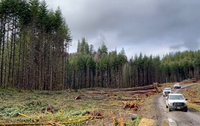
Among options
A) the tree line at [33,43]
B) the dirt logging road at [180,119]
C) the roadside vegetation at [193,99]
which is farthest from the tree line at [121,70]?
the dirt logging road at [180,119]

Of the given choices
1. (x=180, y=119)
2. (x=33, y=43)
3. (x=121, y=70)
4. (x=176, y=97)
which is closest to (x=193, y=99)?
(x=176, y=97)

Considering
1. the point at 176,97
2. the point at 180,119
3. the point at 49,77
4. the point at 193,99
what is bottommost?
the point at 193,99

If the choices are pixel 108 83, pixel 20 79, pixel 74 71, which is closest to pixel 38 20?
pixel 20 79

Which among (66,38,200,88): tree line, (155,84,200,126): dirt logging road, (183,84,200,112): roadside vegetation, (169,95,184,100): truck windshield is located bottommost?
(183,84,200,112): roadside vegetation

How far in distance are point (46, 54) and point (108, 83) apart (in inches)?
2003

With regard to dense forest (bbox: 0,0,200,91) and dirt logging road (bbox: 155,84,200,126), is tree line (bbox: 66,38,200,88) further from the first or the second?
dirt logging road (bbox: 155,84,200,126)

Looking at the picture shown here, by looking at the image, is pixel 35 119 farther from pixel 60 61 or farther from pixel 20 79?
pixel 60 61

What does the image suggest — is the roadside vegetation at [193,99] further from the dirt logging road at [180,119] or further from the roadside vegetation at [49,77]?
the dirt logging road at [180,119]

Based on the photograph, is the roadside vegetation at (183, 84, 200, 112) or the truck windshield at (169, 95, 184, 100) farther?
the roadside vegetation at (183, 84, 200, 112)

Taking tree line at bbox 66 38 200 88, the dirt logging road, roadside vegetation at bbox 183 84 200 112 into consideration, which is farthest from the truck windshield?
tree line at bbox 66 38 200 88

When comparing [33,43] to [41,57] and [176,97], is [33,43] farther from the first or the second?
[176,97]

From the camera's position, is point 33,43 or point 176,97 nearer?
point 176,97

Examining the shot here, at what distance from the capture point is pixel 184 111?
21.3 m

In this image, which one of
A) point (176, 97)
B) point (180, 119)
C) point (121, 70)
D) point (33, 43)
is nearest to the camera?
point (180, 119)
